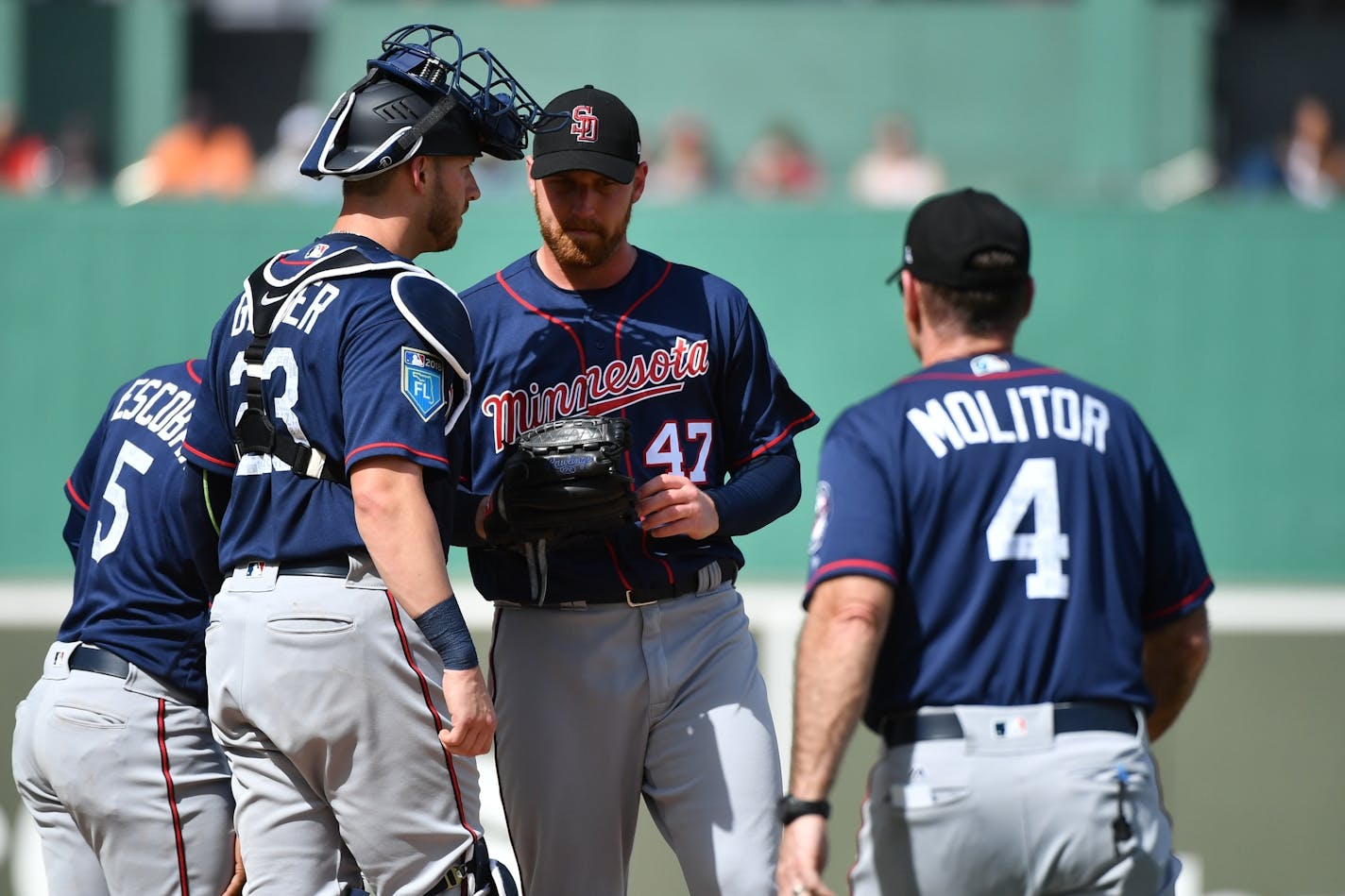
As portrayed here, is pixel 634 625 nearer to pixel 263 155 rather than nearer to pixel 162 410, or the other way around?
pixel 162 410

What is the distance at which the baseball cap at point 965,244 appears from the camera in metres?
2.89

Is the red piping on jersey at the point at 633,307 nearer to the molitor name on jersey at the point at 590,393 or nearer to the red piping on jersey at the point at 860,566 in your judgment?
the molitor name on jersey at the point at 590,393

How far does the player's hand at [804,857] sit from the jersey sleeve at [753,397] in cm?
127

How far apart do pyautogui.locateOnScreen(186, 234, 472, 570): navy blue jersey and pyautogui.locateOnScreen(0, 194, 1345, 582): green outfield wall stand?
4.65m

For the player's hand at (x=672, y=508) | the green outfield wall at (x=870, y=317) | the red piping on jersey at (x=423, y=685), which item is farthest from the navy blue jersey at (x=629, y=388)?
the green outfield wall at (x=870, y=317)

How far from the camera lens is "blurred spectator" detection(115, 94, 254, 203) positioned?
395 inches

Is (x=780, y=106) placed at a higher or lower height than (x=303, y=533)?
higher

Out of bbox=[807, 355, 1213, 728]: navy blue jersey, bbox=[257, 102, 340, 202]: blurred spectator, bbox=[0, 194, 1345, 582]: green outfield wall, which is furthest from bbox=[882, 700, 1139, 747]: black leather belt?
bbox=[257, 102, 340, 202]: blurred spectator

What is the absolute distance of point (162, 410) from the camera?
375 centimetres

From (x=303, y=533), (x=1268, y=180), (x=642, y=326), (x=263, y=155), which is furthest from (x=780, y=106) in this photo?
(x=303, y=533)

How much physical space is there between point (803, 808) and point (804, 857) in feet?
0.28

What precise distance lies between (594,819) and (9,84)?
30.9 ft

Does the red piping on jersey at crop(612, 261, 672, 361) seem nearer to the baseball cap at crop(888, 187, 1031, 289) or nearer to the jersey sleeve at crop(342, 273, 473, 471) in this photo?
the jersey sleeve at crop(342, 273, 473, 471)

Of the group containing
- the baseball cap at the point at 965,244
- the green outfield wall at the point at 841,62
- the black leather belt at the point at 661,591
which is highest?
the green outfield wall at the point at 841,62
